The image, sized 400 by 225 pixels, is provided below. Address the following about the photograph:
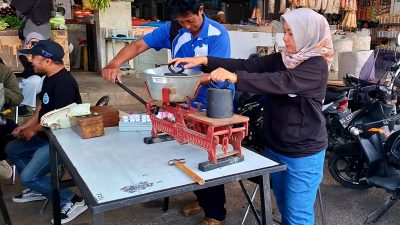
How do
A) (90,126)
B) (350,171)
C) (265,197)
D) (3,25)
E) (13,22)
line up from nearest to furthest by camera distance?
(265,197), (90,126), (350,171), (3,25), (13,22)

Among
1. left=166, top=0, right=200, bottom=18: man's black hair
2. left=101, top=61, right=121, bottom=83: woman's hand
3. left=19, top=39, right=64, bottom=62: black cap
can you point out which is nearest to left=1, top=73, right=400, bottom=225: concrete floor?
left=101, top=61, right=121, bottom=83: woman's hand

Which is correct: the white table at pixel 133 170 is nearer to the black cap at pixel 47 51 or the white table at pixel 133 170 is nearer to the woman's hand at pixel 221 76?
the woman's hand at pixel 221 76

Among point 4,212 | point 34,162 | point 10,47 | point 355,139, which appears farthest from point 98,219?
point 10,47

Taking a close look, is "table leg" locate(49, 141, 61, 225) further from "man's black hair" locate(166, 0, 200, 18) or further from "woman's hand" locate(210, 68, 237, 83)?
"woman's hand" locate(210, 68, 237, 83)

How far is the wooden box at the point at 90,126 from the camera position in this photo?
2.37 metres

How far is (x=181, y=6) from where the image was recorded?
240cm

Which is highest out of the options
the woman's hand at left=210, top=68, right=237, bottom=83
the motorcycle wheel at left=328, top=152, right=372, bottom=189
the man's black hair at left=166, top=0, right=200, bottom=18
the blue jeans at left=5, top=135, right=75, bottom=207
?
the man's black hair at left=166, top=0, right=200, bottom=18

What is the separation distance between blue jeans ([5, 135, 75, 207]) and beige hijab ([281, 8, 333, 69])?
2.05m

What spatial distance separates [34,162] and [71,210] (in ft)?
1.73

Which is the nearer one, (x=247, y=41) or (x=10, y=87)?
(x=10, y=87)

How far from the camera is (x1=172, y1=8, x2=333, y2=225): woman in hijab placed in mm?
1879

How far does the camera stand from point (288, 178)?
2.20 meters

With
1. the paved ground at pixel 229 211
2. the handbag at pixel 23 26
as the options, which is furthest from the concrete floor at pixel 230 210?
the handbag at pixel 23 26

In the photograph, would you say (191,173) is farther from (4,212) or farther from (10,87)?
(10,87)
